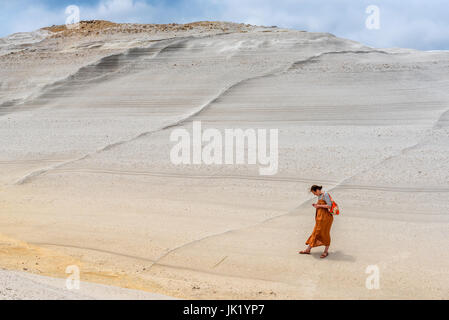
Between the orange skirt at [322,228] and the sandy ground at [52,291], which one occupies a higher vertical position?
the orange skirt at [322,228]

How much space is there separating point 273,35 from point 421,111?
8.09 meters

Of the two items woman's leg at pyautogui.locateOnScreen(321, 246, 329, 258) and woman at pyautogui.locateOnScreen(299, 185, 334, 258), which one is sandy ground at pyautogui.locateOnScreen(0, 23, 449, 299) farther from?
woman at pyautogui.locateOnScreen(299, 185, 334, 258)

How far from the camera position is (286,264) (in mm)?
6031

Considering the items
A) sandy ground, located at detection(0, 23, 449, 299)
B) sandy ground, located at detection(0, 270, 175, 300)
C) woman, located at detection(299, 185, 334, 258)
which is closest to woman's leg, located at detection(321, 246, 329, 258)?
woman, located at detection(299, 185, 334, 258)

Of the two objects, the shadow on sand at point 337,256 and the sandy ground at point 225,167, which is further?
the shadow on sand at point 337,256

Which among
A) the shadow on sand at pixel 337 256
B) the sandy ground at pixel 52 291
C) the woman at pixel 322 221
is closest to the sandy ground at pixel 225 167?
the shadow on sand at pixel 337 256

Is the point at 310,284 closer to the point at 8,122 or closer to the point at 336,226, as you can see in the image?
the point at 336,226

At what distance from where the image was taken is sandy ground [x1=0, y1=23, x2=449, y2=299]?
19.7ft

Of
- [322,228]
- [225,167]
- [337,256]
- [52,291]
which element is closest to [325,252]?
[337,256]

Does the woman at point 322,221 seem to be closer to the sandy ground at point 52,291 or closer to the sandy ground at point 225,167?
the sandy ground at point 225,167

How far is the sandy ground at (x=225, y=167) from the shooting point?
6008 millimetres

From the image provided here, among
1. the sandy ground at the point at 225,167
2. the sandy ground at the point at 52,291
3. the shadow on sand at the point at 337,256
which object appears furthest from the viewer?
the shadow on sand at the point at 337,256

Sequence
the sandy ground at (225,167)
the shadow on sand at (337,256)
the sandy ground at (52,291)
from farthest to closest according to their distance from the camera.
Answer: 1. the shadow on sand at (337,256)
2. the sandy ground at (225,167)
3. the sandy ground at (52,291)
